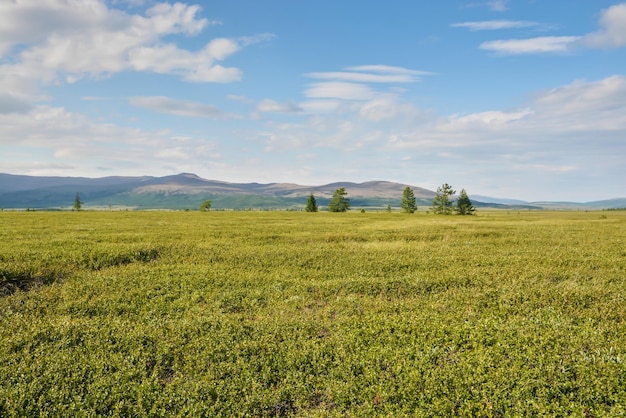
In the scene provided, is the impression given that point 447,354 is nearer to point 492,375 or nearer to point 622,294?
point 492,375

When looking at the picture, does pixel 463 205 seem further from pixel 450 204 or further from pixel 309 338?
pixel 309 338

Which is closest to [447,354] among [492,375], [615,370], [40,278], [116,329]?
[492,375]

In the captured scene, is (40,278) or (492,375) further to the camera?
(40,278)

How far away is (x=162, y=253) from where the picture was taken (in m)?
25.0

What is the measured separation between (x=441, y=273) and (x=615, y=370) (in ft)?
35.5

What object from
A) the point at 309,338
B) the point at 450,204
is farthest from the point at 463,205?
the point at 309,338

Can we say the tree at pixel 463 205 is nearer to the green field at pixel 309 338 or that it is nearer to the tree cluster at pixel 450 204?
the tree cluster at pixel 450 204

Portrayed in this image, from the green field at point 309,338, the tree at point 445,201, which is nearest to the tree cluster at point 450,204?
the tree at point 445,201

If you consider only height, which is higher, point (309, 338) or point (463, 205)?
point (463, 205)

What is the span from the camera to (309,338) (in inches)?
456

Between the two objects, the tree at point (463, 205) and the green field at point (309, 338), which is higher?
the tree at point (463, 205)

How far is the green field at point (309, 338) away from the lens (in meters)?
8.41

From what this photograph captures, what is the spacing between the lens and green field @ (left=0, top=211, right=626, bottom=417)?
841 cm

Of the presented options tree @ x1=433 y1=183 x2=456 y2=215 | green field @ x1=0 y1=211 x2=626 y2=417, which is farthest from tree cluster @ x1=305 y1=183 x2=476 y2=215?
green field @ x1=0 y1=211 x2=626 y2=417
